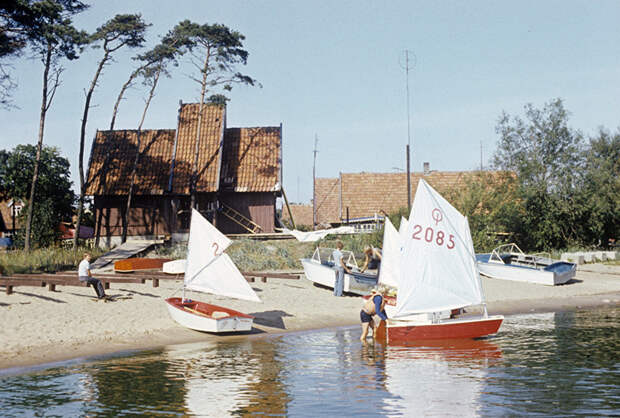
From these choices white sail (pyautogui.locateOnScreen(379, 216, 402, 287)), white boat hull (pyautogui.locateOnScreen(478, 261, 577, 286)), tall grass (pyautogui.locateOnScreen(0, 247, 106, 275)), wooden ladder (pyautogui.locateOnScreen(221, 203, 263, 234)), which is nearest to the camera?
white sail (pyautogui.locateOnScreen(379, 216, 402, 287))

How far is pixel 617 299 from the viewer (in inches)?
1190

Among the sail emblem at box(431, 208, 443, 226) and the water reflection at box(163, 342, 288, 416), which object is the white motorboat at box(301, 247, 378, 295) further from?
the water reflection at box(163, 342, 288, 416)

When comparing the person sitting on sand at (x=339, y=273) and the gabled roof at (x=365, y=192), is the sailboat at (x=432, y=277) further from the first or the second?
the gabled roof at (x=365, y=192)

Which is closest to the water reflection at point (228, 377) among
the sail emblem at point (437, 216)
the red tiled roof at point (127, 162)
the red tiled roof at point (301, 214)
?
the sail emblem at point (437, 216)

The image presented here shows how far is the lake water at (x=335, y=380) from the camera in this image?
40.0 ft

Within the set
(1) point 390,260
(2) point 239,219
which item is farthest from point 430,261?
(2) point 239,219

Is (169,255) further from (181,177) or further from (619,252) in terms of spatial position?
(619,252)

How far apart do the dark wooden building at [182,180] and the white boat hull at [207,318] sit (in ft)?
81.0

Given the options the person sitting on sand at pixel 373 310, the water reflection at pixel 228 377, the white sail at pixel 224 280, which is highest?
the white sail at pixel 224 280

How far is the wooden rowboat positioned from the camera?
97.5 ft

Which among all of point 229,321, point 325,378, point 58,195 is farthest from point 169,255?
point 325,378

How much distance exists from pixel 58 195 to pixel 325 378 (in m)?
37.7

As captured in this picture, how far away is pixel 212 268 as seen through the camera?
815 inches

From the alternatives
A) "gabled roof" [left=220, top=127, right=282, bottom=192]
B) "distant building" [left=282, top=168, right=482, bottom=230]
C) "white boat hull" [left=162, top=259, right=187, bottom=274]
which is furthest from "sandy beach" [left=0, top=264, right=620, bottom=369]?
"distant building" [left=282, top=168, right=482, bottom=230]
